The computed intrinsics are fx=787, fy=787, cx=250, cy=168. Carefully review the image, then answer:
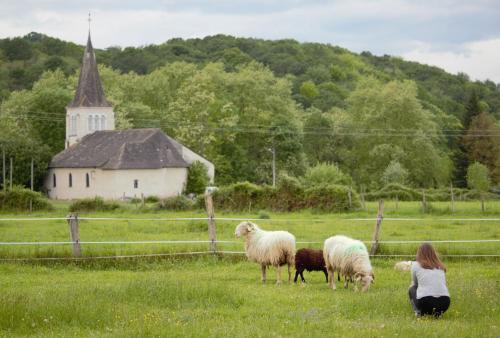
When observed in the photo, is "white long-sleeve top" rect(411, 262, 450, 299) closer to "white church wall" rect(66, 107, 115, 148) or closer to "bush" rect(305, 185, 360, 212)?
"bush" rect(305, 185, 360, 212)

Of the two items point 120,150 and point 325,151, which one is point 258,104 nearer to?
point 325,151

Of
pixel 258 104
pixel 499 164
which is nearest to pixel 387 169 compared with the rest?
pixel 499 164

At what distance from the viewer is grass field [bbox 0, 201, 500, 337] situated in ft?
38.5

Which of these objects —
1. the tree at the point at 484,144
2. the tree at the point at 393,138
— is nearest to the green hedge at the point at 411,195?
the tree at the point at 393,138

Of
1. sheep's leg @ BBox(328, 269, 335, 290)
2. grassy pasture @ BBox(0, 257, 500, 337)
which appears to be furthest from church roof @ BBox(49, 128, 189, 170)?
sheep's leg @ BBox(328, 269, 335, 290)

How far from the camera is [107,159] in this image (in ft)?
242

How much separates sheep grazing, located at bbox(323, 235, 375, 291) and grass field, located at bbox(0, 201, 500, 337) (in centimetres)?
38

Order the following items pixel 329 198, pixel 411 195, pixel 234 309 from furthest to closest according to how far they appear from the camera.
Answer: pixel 411 195 → pixel 329 198 → pixel 234 309

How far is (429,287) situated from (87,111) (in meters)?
70.1

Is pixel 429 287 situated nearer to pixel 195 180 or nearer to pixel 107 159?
pixel 195 180

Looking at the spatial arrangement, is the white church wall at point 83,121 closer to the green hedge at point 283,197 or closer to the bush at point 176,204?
the bush at point 176,204

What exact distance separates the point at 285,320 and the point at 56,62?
12368cm

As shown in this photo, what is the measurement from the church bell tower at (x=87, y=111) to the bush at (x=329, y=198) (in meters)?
40.9

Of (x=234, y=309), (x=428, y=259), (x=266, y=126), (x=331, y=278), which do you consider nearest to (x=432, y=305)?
(x=428, y=259)
